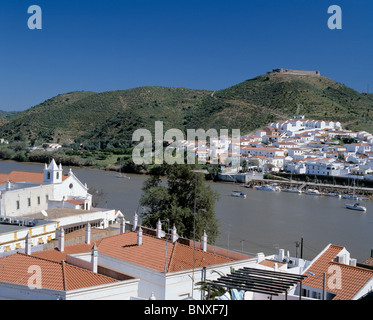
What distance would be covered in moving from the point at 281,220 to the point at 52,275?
11.6 m

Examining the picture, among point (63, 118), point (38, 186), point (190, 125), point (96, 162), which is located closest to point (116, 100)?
point (63, 118)

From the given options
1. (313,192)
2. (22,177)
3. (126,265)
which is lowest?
(313,192)

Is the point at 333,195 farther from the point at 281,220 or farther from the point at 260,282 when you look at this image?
the point at 260,282

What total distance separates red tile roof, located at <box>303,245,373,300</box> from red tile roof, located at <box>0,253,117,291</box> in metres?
2.35

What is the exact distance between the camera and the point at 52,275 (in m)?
3.60

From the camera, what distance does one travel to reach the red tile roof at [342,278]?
181 inches

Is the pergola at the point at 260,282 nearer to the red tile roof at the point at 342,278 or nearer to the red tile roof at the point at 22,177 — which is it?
the red tile roof at the point at 342,278

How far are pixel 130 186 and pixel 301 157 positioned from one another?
1316 centimetres

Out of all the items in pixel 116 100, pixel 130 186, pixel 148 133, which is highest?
pixel 116 100

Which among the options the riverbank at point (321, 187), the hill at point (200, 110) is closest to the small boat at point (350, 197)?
the riverbank at point (321, 187)

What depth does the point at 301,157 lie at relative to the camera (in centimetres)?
2945

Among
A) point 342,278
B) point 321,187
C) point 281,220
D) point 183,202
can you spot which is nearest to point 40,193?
point 183,202

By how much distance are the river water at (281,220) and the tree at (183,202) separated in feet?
4.38
